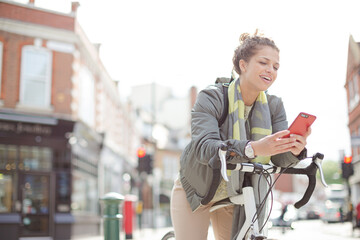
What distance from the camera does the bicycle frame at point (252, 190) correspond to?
2.38m

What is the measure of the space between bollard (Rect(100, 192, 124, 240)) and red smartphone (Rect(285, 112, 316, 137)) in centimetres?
432

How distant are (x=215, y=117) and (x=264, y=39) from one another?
0.53m

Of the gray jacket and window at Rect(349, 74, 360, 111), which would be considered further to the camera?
window at Rect(349, 74, 360, 111)

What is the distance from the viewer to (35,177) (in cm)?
1666

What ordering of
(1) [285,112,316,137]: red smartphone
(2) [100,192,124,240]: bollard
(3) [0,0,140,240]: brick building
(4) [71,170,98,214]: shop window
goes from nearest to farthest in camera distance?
(1) [285,112,316,137]: red smartphone
(2) [100,192,124,240]: bollard
(3) [0,0,140,240]: brick building
(4) [71,170,98,214]: shop window

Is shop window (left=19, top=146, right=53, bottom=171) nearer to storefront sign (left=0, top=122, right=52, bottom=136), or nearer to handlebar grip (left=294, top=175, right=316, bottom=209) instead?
storefront sign (left=0, top=122, right=52, bottom=136)

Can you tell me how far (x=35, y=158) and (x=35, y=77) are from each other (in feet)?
10.1

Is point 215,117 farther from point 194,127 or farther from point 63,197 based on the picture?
point 63,197

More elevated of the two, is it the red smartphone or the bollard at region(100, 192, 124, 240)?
the red smartphone

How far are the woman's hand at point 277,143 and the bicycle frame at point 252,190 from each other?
173mm

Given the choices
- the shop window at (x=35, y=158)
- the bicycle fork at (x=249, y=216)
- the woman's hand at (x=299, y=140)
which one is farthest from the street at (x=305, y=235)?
the woman's hand at (x=299, y=140)

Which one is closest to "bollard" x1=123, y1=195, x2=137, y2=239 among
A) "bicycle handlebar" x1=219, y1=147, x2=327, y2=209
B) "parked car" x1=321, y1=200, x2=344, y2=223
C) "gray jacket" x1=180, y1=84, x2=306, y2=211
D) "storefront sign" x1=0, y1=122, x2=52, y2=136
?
"storefront sign" x1=0, y1=122, x2=52, y2=136

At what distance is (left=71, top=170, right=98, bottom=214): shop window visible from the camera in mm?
18122

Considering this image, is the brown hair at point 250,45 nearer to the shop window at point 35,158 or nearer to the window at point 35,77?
the shop window at point 35,158
